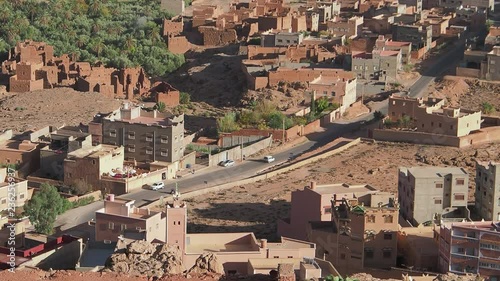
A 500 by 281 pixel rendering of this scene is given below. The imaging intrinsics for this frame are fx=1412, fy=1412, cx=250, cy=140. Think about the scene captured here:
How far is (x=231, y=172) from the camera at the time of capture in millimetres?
46688

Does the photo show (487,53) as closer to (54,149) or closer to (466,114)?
(466,114)

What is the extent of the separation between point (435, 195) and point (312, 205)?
3.30 meters

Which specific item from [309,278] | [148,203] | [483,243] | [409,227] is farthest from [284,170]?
[309,278]

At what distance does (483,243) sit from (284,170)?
1509 cm

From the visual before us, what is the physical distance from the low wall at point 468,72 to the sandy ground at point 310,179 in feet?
34.9

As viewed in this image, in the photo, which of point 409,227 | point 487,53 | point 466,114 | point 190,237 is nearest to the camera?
point 190,237

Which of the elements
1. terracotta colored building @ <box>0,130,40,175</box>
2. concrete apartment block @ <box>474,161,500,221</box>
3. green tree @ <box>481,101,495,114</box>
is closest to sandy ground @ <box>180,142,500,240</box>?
concrete apartment block @ <box>474,161,500,221</box>

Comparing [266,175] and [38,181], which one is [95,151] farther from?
[266,175]

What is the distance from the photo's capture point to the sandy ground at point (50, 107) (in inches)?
2149

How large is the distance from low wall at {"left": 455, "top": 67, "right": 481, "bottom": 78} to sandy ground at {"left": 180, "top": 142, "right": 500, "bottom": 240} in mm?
10644

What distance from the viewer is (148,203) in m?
41.6

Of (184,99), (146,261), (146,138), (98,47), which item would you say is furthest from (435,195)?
(98,47)

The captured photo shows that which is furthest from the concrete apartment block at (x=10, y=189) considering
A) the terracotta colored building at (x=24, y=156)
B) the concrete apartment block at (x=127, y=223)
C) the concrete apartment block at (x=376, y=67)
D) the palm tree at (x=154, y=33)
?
the palm tree at (x=154, y=33)

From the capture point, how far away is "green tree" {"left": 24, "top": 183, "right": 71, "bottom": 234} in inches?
1506
